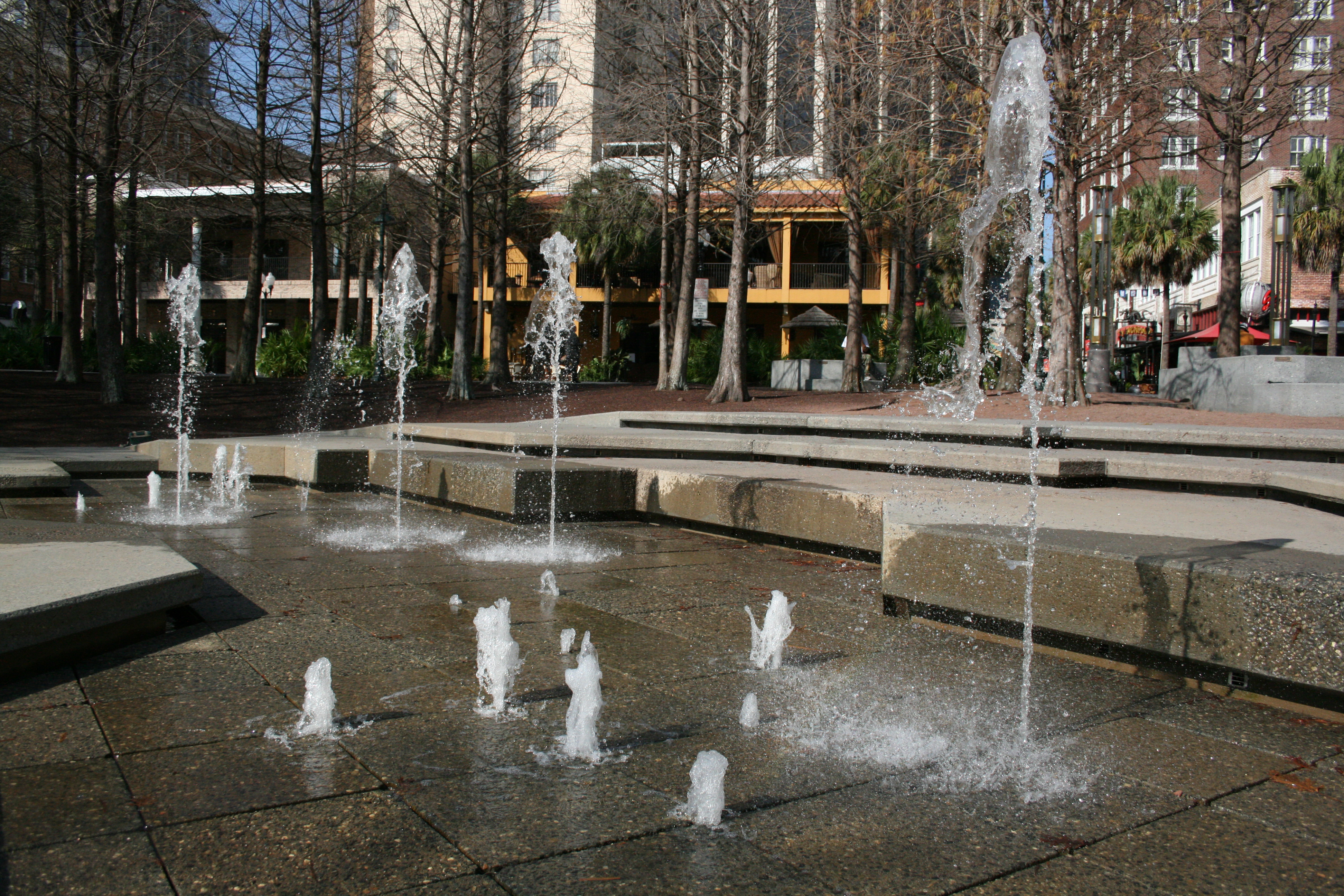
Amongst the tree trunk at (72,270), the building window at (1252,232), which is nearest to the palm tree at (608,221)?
Result: the tree trunk at (72,270)

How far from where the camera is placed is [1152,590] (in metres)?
3.50

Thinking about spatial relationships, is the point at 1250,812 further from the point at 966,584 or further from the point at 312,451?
the point at 312,451

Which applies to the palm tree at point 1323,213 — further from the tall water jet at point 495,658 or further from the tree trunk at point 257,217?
the tall water jet at point 495,658

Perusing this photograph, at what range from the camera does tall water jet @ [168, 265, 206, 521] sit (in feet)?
29.1

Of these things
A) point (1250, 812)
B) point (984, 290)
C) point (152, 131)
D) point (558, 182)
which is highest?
point (558, 182)

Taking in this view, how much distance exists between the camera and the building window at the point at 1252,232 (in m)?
38.5

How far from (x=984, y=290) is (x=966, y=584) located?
50.7ft

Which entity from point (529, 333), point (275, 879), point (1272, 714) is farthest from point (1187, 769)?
point (529, 333)

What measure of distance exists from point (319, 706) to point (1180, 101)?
18.2 meters

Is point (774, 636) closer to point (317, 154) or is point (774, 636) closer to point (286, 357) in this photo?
point (317, 154)

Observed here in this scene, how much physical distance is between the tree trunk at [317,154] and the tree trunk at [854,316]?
1037cm

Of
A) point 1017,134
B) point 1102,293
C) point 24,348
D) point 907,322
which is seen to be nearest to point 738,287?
point 907,322

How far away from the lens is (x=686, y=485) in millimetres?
6914

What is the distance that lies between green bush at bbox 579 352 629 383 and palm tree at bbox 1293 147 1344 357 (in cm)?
2148
